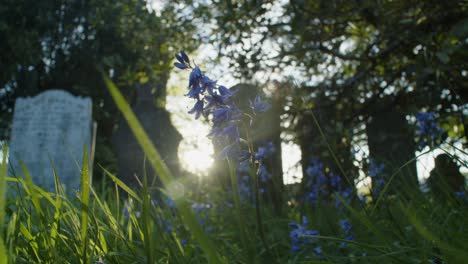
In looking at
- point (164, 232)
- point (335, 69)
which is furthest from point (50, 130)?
point (164, 232)

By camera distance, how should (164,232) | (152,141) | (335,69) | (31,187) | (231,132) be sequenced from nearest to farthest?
(31,187)
(231,132)
(164,232)
(335,69)
(152,141)

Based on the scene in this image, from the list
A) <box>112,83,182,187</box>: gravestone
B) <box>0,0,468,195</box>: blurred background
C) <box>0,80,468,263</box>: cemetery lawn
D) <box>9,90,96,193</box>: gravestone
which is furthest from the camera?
<box>112,83,182,187</box>: gravestone

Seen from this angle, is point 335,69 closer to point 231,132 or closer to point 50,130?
point 231,132

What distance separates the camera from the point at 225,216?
4469mm

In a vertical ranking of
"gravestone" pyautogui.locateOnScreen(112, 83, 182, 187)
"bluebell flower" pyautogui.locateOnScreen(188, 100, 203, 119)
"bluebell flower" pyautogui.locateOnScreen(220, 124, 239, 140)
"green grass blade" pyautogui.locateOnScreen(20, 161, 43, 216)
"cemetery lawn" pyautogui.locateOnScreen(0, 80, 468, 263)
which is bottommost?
"cemetery lawn" pyautogui.locateOnScreen(0, 80, 468, 263)

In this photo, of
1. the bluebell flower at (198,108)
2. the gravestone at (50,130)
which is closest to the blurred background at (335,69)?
the bluebell flower at (198,108)

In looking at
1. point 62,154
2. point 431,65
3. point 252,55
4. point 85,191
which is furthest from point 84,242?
point 62,154

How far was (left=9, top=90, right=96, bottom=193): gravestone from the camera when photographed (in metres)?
6.82

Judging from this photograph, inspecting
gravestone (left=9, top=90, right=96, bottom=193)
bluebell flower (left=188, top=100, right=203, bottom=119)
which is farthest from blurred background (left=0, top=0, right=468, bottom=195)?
gravestone (left=9, top=90, right=96, bottom=193)

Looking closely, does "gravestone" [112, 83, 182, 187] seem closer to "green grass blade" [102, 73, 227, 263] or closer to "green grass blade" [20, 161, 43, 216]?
"green grass blade" [20, 161, 43, 216]

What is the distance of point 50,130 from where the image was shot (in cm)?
706

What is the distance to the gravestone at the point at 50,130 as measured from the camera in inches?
268

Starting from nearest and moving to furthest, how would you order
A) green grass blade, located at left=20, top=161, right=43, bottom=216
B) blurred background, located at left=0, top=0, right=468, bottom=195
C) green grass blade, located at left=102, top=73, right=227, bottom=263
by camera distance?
green grass blade, located at left=102, top=73, right=227, bottom=263, green grass blade, located at left=20, top=161, right=43, bottom=216, blurred background, located at left=0, top=0, right=468, bottom=195

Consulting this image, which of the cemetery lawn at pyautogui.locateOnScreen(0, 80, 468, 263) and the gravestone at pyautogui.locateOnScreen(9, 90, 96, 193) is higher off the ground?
the gravestone at pyautogui.locateOnScreen(9, 90, 96, 193)
